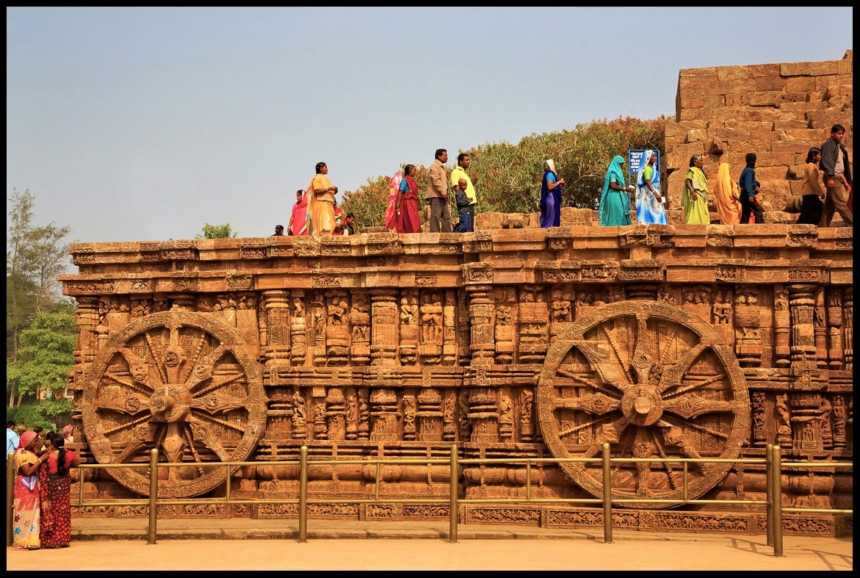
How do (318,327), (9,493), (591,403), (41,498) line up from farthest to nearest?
(318,327)
(591,403)
(9,493)
(41,498)

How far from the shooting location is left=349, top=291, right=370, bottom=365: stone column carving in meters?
18.2

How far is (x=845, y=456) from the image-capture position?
16.9 m

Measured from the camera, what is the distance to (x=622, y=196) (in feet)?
63.4

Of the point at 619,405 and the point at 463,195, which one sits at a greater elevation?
the point at 463,195

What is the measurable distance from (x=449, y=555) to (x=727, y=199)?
25.3 feet

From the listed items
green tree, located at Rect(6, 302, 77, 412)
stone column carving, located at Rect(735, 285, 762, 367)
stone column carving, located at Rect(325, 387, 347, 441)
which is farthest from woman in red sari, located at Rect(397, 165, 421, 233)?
green tree, located at Rect(6, 302, 77, 412)

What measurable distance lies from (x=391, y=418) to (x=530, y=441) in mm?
1836

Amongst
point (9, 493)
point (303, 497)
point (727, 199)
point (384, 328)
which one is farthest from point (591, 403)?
point (9, 493)

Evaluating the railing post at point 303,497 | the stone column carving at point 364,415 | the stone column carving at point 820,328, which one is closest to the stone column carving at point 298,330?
the stone column carving at point 364,415

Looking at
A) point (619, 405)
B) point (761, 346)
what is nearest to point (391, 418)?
point (619, 405)

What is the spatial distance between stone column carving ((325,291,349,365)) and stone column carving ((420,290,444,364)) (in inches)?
40.1

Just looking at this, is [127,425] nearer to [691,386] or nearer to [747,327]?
[691,386]

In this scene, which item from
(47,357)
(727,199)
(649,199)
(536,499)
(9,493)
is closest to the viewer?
(9,493)
